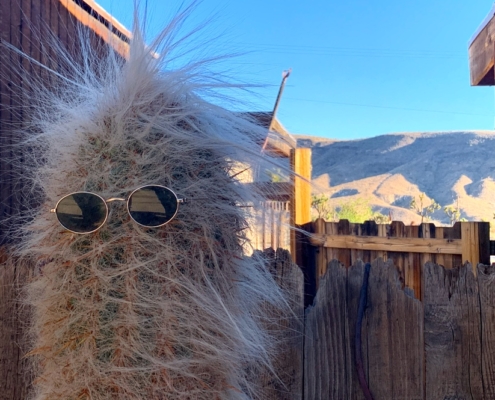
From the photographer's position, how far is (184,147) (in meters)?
0.98

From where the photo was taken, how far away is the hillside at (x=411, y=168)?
31.9 metres

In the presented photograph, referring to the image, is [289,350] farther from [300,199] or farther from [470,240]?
[300,199]

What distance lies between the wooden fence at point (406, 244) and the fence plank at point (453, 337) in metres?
1.05

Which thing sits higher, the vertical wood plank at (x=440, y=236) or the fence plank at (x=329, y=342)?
the vertical wood plank at (x=440, y=236)

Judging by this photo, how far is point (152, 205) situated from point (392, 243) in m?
2.13

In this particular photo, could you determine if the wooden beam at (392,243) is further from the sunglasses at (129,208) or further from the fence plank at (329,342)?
the sunglasses at (129,208)

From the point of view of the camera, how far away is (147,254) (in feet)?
3.11

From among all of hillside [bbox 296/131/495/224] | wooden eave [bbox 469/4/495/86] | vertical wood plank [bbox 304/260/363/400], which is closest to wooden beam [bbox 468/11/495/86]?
wooden eave [bbox 469/4/495/86]

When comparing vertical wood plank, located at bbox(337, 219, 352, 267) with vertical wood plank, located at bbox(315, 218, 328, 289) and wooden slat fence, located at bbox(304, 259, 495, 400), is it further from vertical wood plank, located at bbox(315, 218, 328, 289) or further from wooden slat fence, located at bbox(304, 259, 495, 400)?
wooden slat fence, located at bbox(304, 259, 495, 400)

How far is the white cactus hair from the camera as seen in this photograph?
0.93 metres

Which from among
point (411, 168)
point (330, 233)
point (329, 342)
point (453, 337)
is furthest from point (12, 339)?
point (411, 168)

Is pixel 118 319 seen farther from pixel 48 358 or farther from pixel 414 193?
pixel 414 193

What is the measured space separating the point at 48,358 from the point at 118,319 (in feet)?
0.79

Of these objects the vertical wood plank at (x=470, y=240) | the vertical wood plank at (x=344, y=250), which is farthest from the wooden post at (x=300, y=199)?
the vertical wood plank at (x=470, y=240)
